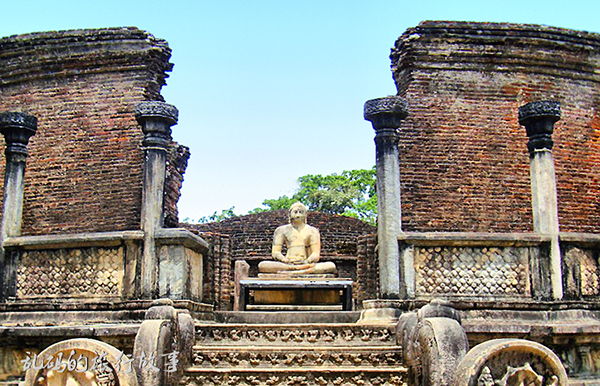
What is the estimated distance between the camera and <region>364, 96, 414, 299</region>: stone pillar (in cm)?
810

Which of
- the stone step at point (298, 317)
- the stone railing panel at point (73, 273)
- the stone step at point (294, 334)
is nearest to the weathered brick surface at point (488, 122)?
the stone step at point (298, 317)

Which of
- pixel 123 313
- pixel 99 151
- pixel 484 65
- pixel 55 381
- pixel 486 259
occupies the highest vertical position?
pixel 484 65

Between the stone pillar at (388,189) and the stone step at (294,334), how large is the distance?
99cm

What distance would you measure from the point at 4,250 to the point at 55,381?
353 centimetres

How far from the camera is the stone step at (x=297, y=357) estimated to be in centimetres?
667

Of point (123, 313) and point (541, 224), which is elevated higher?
point (541, 224)

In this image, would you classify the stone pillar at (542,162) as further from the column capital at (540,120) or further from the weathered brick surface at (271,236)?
the weathered brick surface at (271,236)

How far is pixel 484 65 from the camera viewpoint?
13297mm

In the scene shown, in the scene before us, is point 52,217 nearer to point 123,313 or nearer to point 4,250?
point 4,250

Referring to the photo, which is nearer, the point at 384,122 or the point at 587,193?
the point at 384,122

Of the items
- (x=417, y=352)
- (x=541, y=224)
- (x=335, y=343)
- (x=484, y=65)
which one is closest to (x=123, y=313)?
(x=335, y=343)

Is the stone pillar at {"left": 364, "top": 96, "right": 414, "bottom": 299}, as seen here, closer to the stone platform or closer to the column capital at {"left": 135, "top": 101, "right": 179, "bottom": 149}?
the stone platform

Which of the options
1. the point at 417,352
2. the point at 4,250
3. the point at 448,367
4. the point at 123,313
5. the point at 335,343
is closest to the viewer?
the point at 448,367

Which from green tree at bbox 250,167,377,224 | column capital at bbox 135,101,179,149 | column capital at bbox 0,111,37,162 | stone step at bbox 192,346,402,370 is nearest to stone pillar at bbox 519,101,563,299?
stone step at bbox 192,346,402,370
